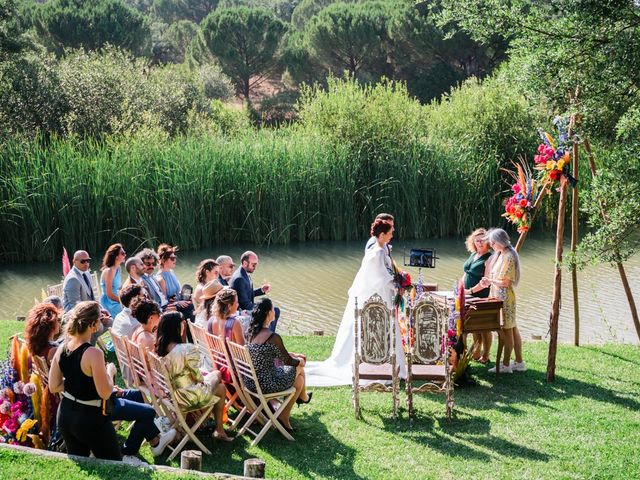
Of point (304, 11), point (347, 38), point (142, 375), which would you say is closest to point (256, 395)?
point (142, 375)

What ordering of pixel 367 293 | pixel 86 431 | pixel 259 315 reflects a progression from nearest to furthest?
1. pixel 86 431
2. pixel 259 315
3. pixel 367 293

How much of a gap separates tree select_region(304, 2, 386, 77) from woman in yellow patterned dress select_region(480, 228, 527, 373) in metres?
45.0

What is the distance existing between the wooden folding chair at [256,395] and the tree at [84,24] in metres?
47.8

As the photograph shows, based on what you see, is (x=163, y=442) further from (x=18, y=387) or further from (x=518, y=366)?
(x=518, y=366)

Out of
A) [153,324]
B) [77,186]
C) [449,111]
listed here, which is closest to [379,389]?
[153,324]

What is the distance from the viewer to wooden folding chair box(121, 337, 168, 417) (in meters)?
7.42

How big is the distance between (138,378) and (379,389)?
8.03 ft

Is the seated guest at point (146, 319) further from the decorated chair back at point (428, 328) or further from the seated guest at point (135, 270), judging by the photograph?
the seated guest at point (135, 270)

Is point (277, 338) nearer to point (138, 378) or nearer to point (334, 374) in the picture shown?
point (138, 378)

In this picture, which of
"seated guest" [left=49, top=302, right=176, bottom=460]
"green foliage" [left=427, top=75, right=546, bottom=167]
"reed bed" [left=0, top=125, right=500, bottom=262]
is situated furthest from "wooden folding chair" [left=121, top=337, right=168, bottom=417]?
"green foliage" [left=427, top=75, right=546, bottom=167]

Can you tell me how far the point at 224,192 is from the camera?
877 inches

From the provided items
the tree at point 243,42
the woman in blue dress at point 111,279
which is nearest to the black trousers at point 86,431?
the woman in blue dress at point 111,279

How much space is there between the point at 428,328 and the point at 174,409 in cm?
274

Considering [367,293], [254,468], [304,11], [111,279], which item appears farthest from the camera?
[304,11]
